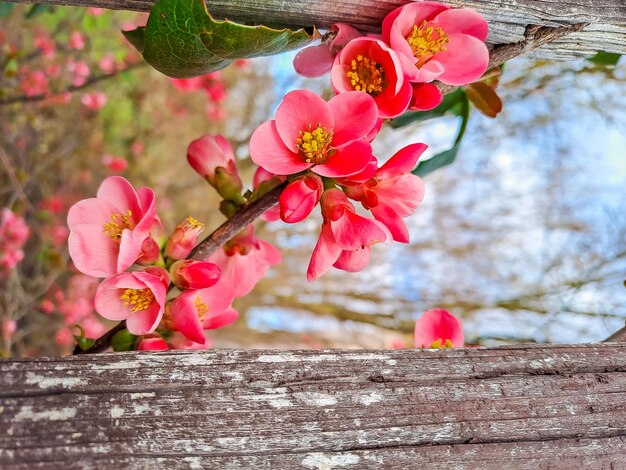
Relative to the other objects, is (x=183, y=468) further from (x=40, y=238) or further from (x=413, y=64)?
(x=40, y=238)

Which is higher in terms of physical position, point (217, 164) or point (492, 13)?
point (492, 13)

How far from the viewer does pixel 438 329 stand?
0.84 metres

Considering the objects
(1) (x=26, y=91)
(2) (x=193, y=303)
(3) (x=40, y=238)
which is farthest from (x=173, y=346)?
(3) (x=40, y=238)

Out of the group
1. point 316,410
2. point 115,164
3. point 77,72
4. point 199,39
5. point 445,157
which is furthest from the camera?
point 115,164

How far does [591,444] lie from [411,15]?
49 centimetres

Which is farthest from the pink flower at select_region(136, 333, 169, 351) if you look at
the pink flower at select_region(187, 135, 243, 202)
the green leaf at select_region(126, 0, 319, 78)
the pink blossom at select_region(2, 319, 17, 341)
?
the pink blossom at select_region(2, 319, 17, 341)

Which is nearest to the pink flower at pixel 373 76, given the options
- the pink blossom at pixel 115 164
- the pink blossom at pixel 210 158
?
the pink blossom at pixel 210 158

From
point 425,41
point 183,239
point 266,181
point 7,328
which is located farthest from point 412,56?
point 7,328

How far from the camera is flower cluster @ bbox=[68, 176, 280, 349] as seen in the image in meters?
0.66

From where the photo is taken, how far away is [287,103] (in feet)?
2.18

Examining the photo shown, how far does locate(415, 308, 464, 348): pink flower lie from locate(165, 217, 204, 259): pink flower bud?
1.12ft

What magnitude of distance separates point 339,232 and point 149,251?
0.24 metres

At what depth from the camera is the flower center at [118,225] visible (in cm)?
69

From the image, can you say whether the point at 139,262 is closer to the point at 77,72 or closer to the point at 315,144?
the point at 315,144
